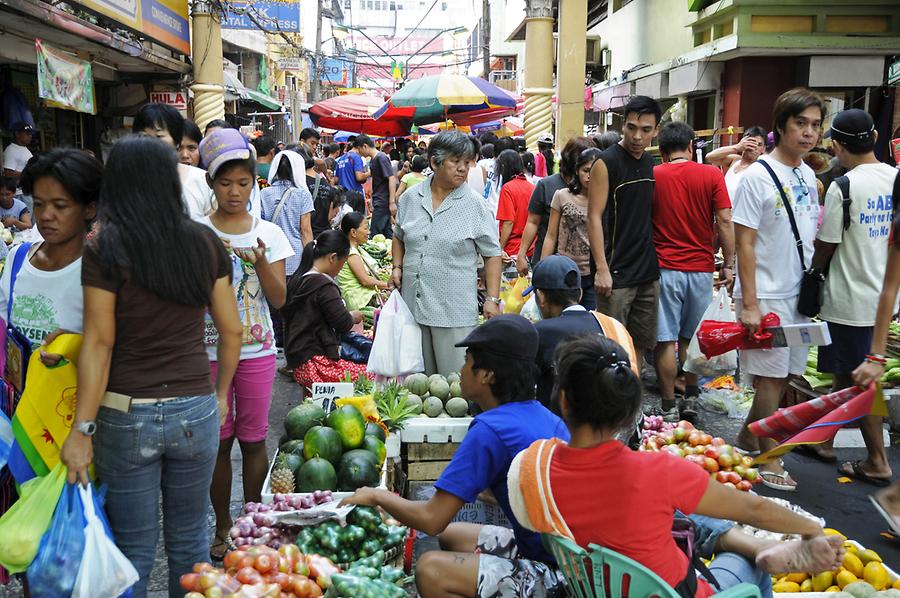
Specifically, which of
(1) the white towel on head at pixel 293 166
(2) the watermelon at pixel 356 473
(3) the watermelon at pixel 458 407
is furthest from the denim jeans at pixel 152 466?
(1) the white towel on head at pixel 293 166

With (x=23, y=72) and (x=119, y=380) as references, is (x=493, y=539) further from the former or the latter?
(x=23, y=72)

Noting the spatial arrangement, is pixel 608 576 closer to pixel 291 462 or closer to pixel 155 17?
pixel 291 462

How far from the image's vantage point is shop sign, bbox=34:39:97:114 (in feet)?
27.1

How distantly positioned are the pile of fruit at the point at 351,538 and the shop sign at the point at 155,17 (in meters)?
7.19

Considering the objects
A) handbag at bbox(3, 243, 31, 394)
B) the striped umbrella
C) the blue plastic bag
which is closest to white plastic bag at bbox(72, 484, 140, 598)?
the blue plastic bag

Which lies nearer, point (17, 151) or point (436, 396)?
point (436, 396)

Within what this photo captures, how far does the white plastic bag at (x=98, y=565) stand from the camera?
2.60 m

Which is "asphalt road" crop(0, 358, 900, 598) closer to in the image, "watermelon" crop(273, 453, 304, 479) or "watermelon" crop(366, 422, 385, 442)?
"watermelon" crop(273, 453, 304, 479)

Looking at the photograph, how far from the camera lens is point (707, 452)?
16.2 ft

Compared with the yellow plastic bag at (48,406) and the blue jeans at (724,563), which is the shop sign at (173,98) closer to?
the yellow plastic bag at (48,406)

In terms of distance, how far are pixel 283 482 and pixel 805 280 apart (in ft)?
10.9

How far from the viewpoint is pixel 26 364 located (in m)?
3.01

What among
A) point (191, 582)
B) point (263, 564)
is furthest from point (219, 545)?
point (191, 582)

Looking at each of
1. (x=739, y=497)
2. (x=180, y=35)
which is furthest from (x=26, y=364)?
(x=180, y=35)
